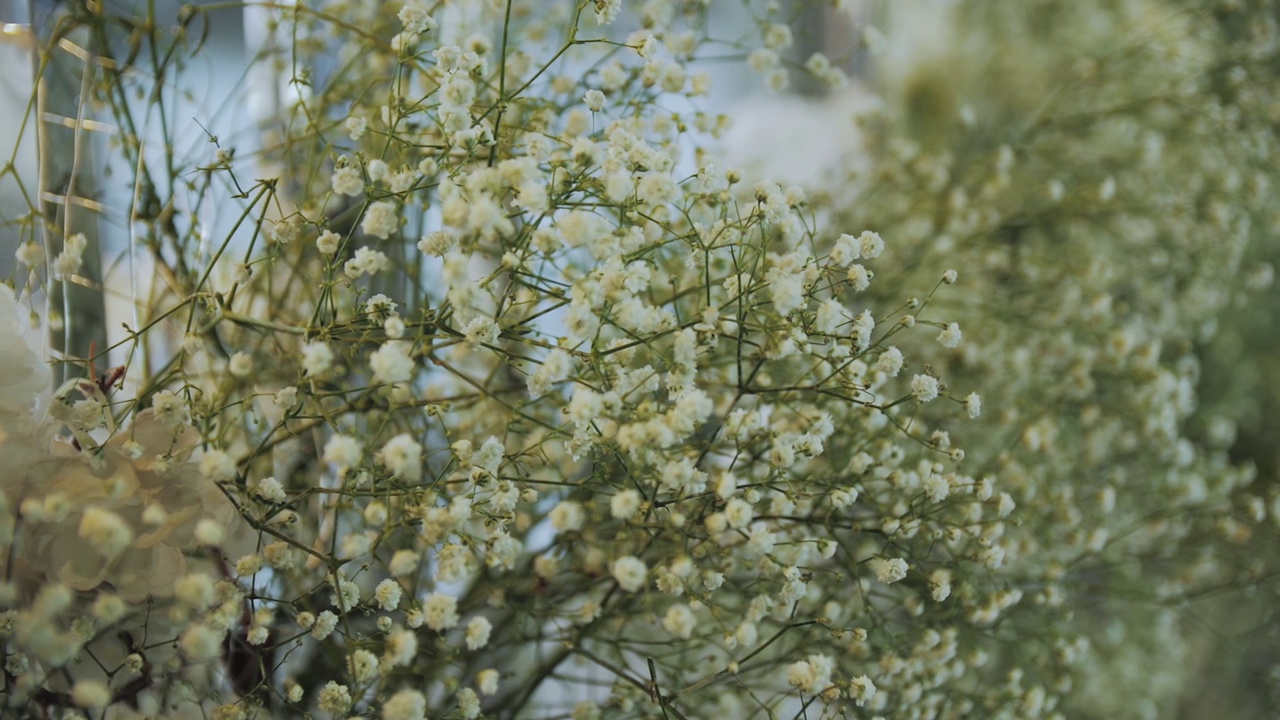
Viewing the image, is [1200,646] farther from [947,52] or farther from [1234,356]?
[947,52]

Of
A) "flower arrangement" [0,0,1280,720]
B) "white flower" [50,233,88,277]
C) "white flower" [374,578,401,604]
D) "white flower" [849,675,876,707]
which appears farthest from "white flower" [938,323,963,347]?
"white flower" [50,233,88,277]

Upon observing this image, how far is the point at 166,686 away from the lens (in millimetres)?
387

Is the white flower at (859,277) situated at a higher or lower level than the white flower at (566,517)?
higher

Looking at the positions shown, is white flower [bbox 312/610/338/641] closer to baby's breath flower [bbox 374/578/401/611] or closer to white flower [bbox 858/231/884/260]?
baby's breath flower [bbox 374/578/401/611]

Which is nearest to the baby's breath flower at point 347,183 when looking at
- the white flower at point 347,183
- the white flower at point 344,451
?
the white flower at point 347,183

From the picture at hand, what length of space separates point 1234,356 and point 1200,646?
296 millimetres

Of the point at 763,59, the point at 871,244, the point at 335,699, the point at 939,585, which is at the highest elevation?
the point at 763,59

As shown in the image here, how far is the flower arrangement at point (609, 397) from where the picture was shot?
36cm

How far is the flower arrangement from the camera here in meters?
0.36

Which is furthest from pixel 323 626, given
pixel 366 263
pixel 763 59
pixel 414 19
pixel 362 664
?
pixel 763 59

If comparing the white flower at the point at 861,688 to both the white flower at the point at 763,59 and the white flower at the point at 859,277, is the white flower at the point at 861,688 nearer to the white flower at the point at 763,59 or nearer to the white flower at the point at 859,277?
the white flower at the point at 859,277

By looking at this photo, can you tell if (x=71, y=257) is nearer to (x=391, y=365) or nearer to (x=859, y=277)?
(x=391, y=365)

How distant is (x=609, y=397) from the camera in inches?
13.9

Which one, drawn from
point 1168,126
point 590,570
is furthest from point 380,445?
point 1168,126
